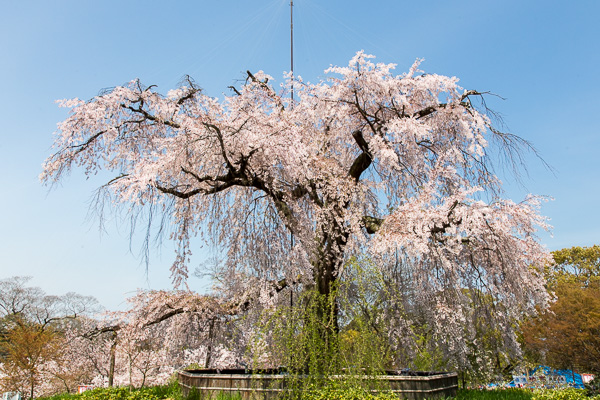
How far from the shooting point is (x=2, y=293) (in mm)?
27281

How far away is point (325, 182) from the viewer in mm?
9539

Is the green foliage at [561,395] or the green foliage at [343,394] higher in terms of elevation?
the green foliage at [343,394]

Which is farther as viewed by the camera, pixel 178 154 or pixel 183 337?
pixel 183 337

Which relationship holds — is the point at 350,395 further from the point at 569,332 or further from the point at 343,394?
the point at 569,332

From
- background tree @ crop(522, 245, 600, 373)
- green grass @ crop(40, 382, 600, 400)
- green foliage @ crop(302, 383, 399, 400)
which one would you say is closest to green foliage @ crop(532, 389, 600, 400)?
green grass @ crop(40, 382, 600, 400)

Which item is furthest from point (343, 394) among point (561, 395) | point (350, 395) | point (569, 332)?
point (569, 332)

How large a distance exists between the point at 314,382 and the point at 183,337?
5660mm

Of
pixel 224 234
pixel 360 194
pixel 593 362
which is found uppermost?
pixel 360 194

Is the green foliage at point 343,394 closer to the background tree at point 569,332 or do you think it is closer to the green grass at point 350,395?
the green grass at point 350,395

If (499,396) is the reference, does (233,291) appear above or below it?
above

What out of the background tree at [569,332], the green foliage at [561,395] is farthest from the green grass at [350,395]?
the background tree at [569,332]

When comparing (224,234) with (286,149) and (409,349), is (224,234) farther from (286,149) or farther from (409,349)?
(409,349)

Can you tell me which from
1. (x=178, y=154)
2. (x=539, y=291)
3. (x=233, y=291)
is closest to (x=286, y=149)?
(x=178, y=154)

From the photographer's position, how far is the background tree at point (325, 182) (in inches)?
321
